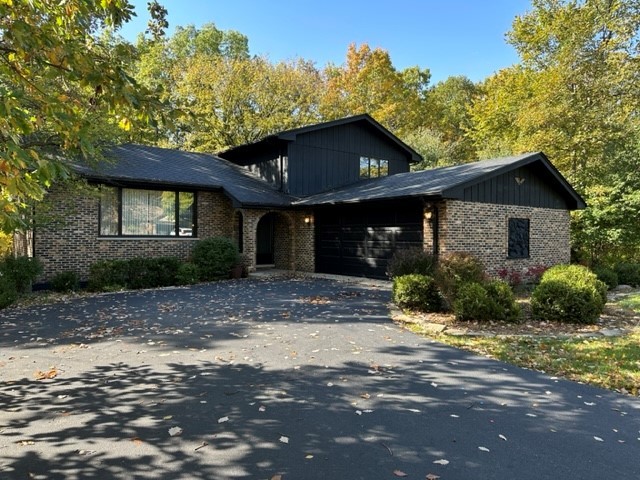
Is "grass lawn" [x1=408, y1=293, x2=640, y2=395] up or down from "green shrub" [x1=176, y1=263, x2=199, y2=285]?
down

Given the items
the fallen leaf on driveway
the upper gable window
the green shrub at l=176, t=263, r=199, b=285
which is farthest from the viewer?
the upper gable window

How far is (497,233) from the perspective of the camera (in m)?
14.1

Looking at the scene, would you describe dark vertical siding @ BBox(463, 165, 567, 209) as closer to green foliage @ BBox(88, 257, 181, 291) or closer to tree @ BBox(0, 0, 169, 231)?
green foliage @ BBox(88, 257, 181, 291)

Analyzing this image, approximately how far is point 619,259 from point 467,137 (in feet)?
64.4

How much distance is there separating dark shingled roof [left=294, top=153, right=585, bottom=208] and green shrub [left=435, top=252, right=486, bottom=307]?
3303 mm

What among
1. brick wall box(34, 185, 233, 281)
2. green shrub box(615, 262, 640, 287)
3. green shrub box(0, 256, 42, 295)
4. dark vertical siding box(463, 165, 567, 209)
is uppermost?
dark vertical siding box(463, 165, 567, 209)

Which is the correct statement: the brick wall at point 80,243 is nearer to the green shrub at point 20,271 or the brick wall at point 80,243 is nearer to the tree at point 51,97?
the green shrub at point 20,271

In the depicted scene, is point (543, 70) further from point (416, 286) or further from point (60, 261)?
point (60, 261)

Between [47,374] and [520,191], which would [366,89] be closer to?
[520,191]

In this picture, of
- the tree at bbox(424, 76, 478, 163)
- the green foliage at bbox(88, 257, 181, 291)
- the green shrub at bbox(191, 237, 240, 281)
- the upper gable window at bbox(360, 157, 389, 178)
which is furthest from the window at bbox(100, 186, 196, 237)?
the tree at bbox(424, 76, 478, 163)

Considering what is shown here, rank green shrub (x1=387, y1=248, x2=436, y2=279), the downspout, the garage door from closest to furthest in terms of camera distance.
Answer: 1. green shrub (x1=387, y1=248, x2=436, y2=279)
2. the downspout
3. the garage door

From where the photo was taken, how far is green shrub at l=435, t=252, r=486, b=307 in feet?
28.9

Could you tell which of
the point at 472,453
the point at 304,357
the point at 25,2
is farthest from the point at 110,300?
the point at 472,453

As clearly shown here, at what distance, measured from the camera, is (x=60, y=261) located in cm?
1320
